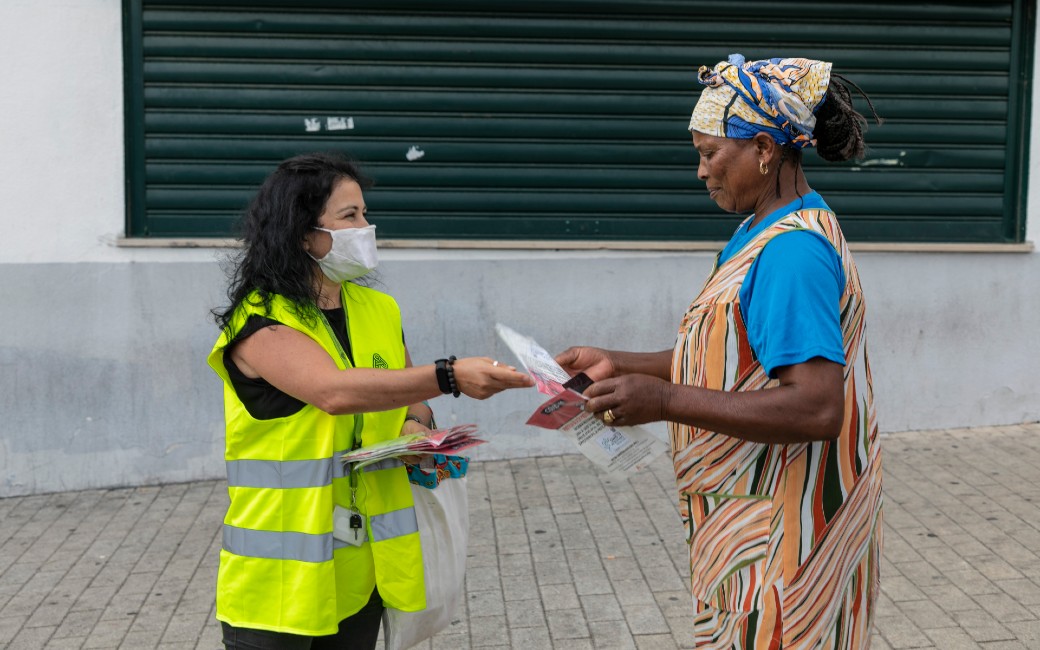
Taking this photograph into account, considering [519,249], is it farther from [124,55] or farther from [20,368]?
[20,368]

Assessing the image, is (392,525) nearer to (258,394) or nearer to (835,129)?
(258,394)

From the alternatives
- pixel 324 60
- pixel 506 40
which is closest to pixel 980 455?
pixel 506 40

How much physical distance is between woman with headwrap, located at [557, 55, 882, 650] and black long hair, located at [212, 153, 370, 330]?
847 mm

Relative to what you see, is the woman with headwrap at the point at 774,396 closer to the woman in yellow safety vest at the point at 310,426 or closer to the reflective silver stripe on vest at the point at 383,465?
the woman in yellow safety vest at the point at 310,426

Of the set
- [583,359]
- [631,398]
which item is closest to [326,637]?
[583,359]

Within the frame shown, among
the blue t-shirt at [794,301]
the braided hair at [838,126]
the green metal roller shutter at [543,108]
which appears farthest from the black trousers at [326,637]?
the green metal roller shutter at [543,108]

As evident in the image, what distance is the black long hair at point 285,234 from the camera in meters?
2.85

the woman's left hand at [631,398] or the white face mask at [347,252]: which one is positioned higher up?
the white face mask at [347,252]

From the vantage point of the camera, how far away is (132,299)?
6461mm

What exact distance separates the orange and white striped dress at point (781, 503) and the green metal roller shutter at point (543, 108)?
4.40 meters

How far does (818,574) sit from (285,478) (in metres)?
1.28

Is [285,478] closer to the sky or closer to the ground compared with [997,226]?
closer to the ground

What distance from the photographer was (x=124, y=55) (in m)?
6.37

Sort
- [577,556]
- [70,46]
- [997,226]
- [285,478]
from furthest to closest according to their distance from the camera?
1. [997,226]
2. [70,46]
3. [577,556]
4. [285,478]
